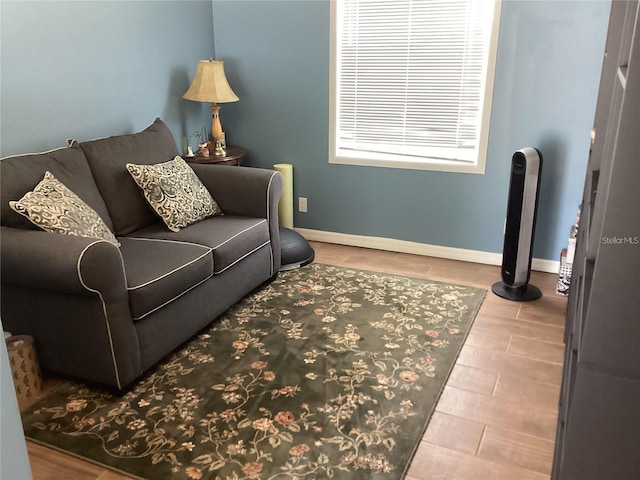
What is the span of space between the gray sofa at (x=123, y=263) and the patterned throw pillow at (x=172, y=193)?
0.06 meters

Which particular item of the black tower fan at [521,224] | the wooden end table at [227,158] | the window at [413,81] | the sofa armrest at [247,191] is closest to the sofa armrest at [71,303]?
the sofa armrest at [247,191]

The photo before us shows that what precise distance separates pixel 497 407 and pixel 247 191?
5.93ft

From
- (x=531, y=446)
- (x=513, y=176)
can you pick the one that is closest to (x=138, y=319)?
(x=531, y=446)

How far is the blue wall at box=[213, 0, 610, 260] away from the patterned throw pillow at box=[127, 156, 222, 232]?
1212 mm

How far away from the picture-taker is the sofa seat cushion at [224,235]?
2.80m

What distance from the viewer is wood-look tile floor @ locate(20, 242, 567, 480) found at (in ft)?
6.31

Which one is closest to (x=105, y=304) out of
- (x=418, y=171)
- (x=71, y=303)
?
(x=71, y=303)

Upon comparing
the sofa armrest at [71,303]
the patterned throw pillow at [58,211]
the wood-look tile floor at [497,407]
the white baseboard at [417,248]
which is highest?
the patterned throw pillow at [58,211]

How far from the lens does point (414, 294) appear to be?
330 cm

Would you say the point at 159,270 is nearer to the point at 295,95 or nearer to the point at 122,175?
the point at 122,175

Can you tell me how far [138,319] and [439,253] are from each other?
230cm

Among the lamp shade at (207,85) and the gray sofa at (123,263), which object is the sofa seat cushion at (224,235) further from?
the lamp shade at (207,85)

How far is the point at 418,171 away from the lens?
3832 millimetres

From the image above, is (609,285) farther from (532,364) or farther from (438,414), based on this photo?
(532,364)
